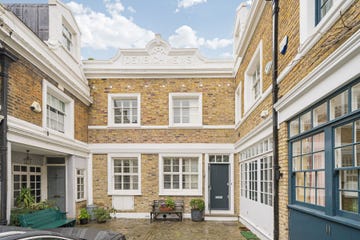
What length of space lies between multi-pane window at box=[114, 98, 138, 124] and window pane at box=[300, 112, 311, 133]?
27.5 feet

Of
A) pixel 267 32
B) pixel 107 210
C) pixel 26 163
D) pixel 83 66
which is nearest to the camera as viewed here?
pixel 267 32

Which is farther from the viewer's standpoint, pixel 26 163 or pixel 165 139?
pixel 165 139

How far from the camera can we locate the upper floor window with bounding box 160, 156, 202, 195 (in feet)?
37.9

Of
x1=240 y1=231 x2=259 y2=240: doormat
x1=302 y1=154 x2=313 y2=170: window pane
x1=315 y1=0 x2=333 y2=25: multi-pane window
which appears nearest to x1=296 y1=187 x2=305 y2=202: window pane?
x1=302 y1=154 x2=313 y2=170: window pane

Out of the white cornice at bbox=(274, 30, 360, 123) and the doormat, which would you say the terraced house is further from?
the doormat

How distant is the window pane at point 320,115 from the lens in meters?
3.92

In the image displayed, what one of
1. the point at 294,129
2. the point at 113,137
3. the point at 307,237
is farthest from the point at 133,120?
the point at 307,237

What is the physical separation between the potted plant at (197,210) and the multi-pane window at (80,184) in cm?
455

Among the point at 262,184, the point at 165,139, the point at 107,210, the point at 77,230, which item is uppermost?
the point at 165,139

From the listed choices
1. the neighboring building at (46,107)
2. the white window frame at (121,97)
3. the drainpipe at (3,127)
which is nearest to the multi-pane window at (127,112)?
the white window frame at (121,97)

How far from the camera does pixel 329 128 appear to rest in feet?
12.2

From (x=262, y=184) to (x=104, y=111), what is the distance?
755 cm

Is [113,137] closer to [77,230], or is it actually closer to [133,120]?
[133,120]

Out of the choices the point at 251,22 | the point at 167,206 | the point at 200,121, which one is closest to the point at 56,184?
the point at 167,206
